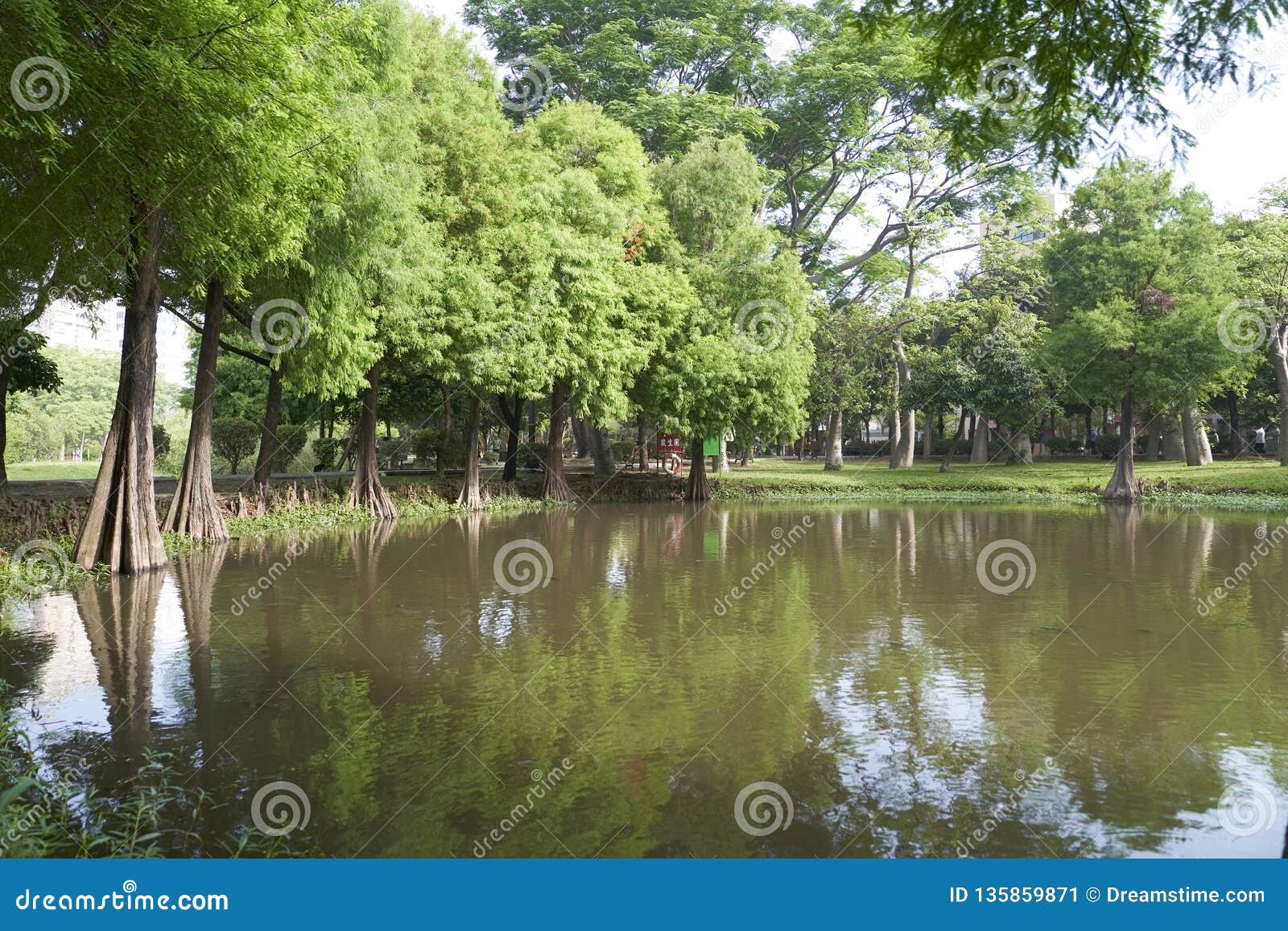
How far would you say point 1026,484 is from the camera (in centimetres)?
3659

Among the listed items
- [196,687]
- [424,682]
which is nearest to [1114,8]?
[424,682]

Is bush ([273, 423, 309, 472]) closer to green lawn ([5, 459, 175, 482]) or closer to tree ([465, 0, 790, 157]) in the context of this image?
green lawn ([5, 459, 175, 482])

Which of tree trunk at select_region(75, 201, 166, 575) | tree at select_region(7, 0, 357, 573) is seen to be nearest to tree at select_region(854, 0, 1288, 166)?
tree at select_region(7, 0, 357, 573)

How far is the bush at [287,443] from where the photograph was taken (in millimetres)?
38562

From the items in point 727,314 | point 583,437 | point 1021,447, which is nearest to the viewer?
point 727,314

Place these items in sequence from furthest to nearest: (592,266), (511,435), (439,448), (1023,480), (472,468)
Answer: (1023,480) → (511,435) → (439,448) → (472,468) → (592,266)

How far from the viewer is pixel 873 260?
42906 mm

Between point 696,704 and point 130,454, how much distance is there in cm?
1047

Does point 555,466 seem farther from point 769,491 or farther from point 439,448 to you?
point 769,491

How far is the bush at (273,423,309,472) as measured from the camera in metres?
38.6

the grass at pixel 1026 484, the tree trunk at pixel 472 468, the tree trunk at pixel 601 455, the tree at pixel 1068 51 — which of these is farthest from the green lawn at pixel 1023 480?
the tree at pixel 1068 51

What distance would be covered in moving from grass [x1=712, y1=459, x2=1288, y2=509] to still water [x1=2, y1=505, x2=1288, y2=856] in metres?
18.6

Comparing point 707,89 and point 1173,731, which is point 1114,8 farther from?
point 707,89

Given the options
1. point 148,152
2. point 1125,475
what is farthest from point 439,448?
point 1125,475
